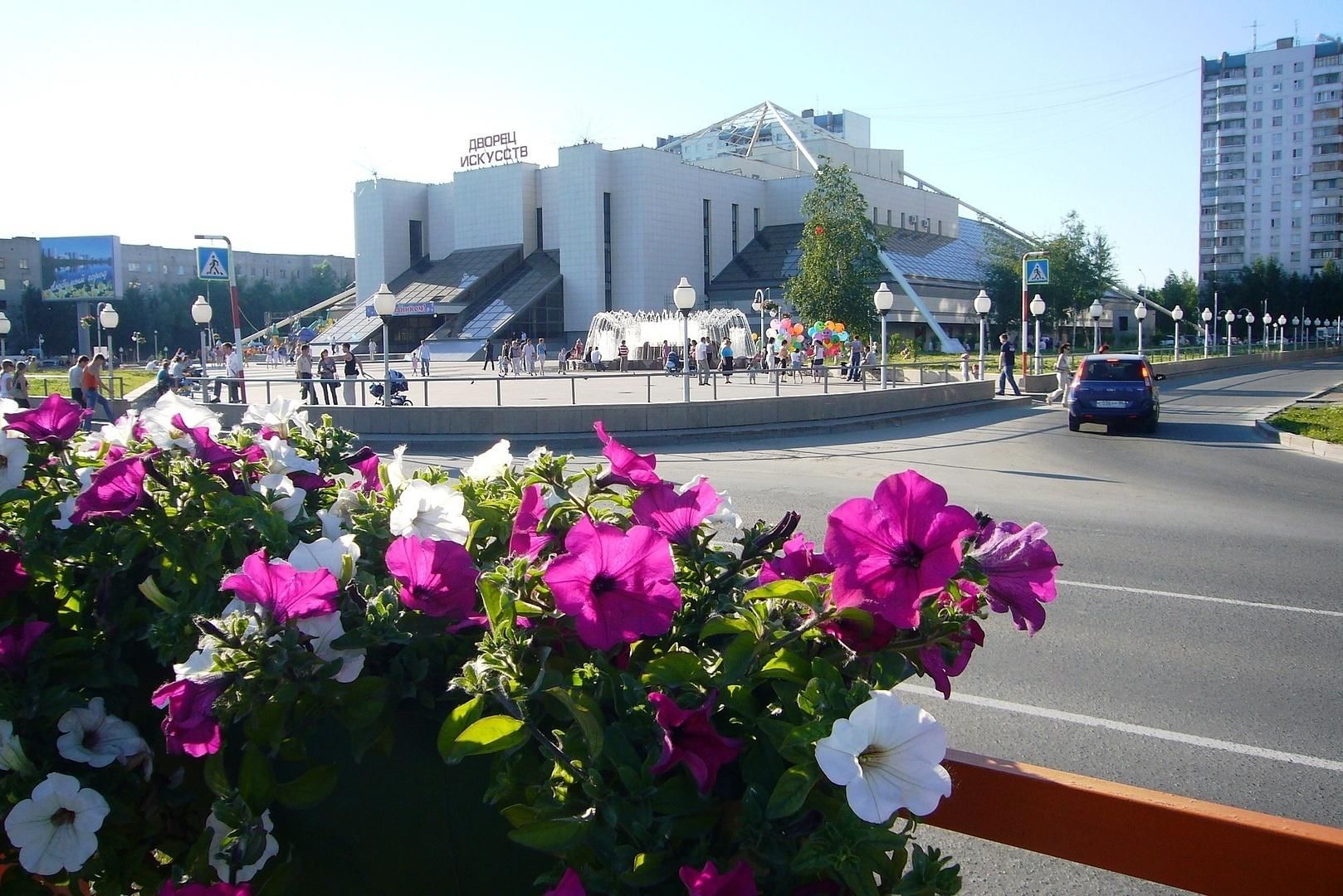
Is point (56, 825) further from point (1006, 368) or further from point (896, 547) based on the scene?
point (1006, 368)

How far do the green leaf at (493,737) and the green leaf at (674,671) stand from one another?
0.56 feet

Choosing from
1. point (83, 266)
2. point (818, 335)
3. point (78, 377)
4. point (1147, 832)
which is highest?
point (83, 266)

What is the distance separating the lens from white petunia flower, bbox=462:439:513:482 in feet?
6.70

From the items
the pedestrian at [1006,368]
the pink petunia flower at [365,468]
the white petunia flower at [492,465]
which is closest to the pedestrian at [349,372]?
the pedestrian at [1006,368]

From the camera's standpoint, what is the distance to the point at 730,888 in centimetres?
114

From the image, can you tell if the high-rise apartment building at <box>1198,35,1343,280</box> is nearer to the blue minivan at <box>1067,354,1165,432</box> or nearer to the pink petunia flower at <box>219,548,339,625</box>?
the blue minivan at <box>1067,354,1165,432</box>

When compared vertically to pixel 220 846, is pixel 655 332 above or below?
above

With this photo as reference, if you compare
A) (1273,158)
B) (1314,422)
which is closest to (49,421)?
(1314,422)

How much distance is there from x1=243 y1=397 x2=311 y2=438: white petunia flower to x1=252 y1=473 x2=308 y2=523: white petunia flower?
427mm

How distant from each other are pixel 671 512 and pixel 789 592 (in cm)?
32

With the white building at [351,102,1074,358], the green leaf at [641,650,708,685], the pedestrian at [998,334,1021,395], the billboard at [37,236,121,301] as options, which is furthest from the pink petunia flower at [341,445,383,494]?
the billboard at [37,236,121,301]

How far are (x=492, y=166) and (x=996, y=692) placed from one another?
79718 mm

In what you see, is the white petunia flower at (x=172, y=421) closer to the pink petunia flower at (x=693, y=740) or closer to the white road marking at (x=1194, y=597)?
the pink petunia flower at (x=693, y=740)

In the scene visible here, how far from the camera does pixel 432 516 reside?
1.72 metres
